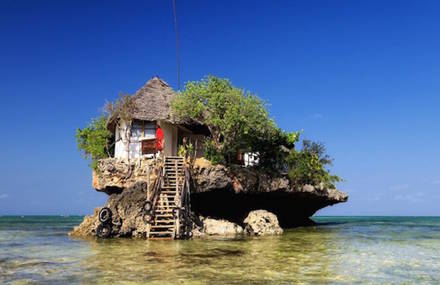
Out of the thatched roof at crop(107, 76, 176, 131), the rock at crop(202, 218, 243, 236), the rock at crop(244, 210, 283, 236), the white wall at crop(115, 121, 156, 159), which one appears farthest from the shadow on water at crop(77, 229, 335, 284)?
the thatched roof at crop(107, 76, 176, 131)

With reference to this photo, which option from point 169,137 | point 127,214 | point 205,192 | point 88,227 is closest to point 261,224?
point 205,192

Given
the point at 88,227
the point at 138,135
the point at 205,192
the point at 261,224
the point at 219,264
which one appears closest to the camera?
the point at 219,264

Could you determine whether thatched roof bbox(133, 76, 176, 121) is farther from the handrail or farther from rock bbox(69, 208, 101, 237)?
rock bbox(69, 208, 101, 237)

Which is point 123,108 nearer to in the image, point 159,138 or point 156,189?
point 159,138

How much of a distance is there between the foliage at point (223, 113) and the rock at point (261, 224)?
354 cm

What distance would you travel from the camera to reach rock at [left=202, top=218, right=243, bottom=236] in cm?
2102

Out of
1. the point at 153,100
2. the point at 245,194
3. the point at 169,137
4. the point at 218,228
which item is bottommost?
the point at 218,228

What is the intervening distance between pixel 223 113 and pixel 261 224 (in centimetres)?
657

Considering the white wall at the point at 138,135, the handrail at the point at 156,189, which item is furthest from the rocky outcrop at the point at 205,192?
the white wall at the point at 138,135

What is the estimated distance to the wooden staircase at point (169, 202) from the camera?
18.7 metres

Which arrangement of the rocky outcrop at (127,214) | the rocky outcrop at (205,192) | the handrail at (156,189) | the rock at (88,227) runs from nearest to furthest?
1. the handrail at (156,189)
2. the rocky outcrop at (127,214)
3. the rocky outcrop at (205,192)
4. the rock at (88,227)

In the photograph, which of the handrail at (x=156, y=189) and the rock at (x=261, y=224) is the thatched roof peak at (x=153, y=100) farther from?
the rock at (x=261, y=224)

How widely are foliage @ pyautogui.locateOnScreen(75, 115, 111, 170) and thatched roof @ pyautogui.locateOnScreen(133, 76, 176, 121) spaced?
3455 millimetres

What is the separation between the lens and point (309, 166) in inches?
1046
